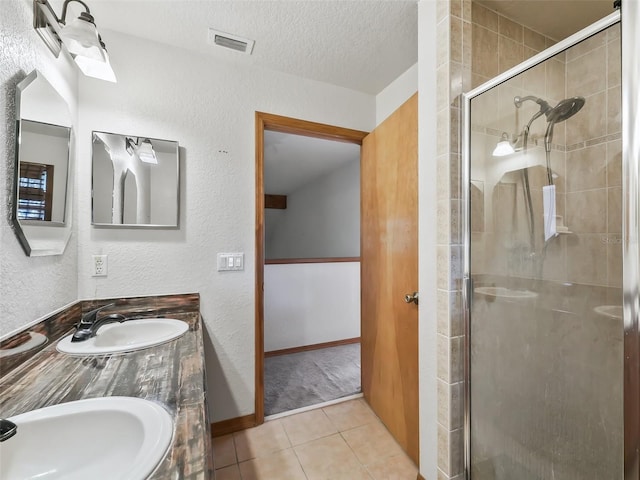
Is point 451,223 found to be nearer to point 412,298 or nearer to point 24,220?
point 412,298

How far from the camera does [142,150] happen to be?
5.23 feet

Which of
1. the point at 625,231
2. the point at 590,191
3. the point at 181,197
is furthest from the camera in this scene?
the point at 181,197

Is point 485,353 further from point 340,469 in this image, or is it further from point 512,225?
point 340,469

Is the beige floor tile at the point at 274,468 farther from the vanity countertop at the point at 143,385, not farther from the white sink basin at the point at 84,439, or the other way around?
the white sink basin at the point at 84,439

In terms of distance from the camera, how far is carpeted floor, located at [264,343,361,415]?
7.09 ft

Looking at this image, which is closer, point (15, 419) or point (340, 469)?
point (15, 419)

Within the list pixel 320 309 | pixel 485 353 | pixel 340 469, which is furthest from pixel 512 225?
pixel 320 309

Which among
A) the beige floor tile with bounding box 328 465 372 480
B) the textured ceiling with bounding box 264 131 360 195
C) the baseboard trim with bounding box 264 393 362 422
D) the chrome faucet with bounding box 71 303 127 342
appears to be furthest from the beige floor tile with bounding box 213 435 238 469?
the textured ceiling with bounding box 264 131 360 195

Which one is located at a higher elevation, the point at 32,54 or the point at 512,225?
the point at 32,54

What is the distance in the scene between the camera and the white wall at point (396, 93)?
5.96ft

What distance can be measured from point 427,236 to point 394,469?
1275mm

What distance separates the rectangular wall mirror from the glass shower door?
1.61 m

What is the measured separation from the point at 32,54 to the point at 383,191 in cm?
176

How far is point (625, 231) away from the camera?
0.76m
